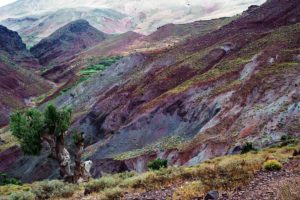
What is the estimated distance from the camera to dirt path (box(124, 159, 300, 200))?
14.2 metres

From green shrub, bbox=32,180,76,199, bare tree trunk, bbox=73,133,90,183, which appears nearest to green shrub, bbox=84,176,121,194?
green shrub, bbox=32,180,76,199

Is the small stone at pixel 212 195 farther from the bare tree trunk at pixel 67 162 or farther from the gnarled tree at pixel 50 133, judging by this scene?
the gnarled tree at pixel 50 133

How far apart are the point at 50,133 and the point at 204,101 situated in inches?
1083

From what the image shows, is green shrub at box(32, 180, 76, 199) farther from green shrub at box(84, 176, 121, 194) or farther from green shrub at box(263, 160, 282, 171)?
green shrub at box(263, 160, 282, 171)

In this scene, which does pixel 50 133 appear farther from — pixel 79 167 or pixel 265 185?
pixel 265 185

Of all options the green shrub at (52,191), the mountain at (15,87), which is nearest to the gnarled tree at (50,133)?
the green shrub at (52,191)

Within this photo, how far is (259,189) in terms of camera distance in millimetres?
14797

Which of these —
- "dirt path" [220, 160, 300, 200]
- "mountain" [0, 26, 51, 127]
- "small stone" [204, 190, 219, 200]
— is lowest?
"mountain" [0, 26, 51, 127]

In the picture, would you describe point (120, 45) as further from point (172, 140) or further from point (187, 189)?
point (187, 189)

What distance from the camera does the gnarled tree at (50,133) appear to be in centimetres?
3075

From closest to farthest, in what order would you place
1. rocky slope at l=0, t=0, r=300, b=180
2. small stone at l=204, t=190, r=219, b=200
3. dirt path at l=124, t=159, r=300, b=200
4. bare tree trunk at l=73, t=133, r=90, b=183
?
dirt path at l=124, t=159, r=300, b=200, small stone at l=204, t=190, r=219, b=200, bare tree trunk at l=73, t=133, r=90, b=183, rocky slope at l=0, t=0, r=300, b=180

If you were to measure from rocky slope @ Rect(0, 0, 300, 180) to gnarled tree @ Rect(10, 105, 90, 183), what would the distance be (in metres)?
12.6

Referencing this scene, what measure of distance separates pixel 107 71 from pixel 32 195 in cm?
8045

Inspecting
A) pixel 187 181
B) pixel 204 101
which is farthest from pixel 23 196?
pixel 204 101
